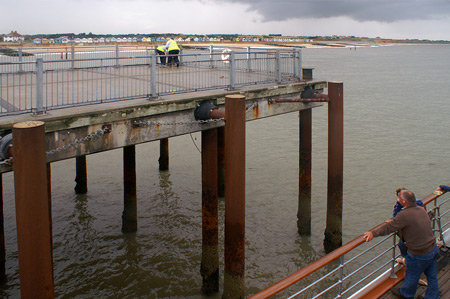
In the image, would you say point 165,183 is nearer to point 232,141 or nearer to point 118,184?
point 118,184

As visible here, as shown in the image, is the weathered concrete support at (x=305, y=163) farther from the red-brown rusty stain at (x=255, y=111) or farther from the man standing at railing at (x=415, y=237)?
the man standing at railing at (x=415, y=237)

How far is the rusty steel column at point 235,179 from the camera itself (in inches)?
303

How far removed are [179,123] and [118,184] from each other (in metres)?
8.13

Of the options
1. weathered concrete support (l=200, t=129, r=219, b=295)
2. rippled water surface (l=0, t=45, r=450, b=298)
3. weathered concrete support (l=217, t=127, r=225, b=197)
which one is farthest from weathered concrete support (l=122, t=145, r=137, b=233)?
weathered concrete support (l=200, t=129, r=219, b=295)

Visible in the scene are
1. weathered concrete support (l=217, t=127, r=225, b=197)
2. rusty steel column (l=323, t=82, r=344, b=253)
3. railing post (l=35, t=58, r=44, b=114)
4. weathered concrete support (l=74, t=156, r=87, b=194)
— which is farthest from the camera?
weathered concrete support (l=74, t=156, r=87, b=194)

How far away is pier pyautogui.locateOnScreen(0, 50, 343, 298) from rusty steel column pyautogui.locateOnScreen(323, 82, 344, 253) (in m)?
0.02

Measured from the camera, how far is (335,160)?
1043cm

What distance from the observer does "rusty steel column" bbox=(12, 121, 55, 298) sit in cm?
560

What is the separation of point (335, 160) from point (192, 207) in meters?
5.04

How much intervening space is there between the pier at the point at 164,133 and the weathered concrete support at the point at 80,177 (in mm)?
3133

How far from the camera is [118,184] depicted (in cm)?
1611

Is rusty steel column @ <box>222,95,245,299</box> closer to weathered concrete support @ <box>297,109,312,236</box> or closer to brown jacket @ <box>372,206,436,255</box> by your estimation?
brown jacket @ <box>372,206,436,255</box>

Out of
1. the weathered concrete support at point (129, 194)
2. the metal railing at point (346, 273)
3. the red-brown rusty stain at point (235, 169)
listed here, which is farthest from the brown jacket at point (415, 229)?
the weathered concrete support at point (129, 194)

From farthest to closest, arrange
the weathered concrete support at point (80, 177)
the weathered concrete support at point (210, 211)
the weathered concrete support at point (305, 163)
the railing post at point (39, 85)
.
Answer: the weathered concrete support at point (80, 177), the weathered concrete support at point (305, 163), the weathered concrete support at point (210, 211), the railing post at point (39, 85)
